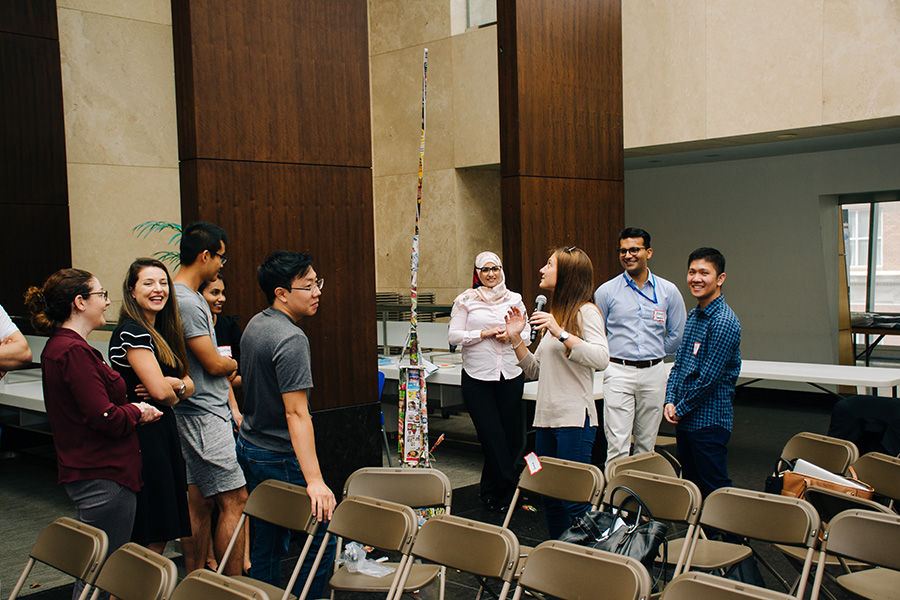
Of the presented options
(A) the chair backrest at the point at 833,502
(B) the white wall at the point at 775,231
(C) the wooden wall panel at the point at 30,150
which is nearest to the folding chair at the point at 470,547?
(A) the chair backrest at the point at 833,502

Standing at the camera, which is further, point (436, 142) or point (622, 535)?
point (436, 142)

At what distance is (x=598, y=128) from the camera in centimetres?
591

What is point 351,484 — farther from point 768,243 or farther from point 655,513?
point 768,243

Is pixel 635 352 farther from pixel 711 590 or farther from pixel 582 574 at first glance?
pixel 711 590

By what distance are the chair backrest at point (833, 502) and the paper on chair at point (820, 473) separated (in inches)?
5.8

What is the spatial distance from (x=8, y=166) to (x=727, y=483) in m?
6.28

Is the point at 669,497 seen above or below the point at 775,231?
below

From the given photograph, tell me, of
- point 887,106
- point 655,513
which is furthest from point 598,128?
point 655,513

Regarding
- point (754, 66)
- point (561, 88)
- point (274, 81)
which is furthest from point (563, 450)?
point (754, 66)

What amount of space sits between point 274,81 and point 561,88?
235 cm

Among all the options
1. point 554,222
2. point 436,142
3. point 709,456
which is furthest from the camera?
point 436,142

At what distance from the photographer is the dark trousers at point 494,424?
4.76 m

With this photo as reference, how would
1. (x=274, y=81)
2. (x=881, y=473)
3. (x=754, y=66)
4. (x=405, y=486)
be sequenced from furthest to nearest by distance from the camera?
(x=754, y=66)
(x=274, y=81)
(x=881, y=473)
(x=405, y=486)

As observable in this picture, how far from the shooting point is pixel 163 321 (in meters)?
2.98
